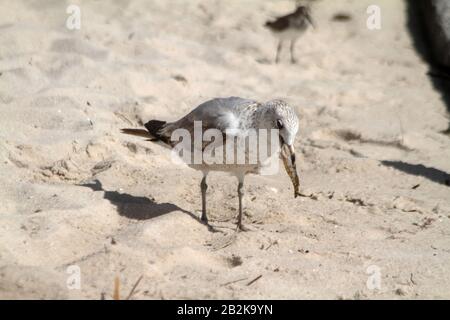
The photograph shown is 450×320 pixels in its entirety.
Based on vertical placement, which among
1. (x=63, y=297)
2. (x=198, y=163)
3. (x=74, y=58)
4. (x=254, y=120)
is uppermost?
(x=74, y=58)

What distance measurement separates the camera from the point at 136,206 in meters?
4.21

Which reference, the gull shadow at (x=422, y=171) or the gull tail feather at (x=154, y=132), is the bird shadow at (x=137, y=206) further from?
the gull shadow at (x=422, y=171)

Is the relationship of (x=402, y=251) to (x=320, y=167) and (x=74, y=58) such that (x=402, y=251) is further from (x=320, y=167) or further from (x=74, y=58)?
(x=74, y=58)

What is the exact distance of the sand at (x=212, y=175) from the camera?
3.40 meters

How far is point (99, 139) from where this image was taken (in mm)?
5012

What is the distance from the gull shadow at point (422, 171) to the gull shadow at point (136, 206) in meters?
2.07

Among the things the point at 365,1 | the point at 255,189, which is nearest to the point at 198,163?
the point at 255,189

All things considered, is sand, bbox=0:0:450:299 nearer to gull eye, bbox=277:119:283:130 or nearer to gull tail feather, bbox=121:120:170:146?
gull tail feather, bbox=121:120:170:146

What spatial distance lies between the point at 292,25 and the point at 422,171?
3.41 metres

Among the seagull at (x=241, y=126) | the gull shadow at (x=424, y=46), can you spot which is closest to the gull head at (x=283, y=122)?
the seagull at (x=241, y=126)

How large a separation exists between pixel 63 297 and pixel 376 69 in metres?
5.60

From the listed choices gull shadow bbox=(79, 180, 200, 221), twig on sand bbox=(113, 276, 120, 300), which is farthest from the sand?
twig on sand bbox=(113, 276, 120, 300)

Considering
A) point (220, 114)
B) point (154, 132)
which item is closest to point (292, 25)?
point (154, 132)

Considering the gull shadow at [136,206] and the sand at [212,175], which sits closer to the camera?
the sand at [212,175]
